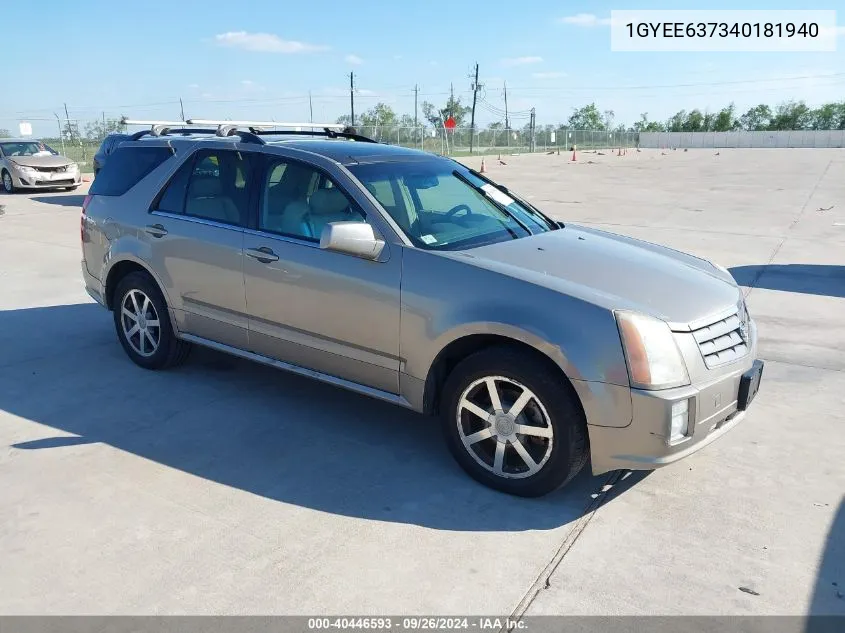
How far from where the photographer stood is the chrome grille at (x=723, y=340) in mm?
3521

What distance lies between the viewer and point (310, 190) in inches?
177

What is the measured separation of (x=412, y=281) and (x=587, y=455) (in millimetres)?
1266

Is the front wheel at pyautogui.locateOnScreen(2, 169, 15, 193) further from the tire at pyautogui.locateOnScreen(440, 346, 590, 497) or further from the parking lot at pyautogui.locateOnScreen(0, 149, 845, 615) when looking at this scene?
the tire at pyautogui.locateOnScreen(440, 346, 590, 497)

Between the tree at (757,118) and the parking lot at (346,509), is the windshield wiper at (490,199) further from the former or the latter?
the tree at (757,118)

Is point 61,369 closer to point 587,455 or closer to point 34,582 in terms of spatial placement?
point 34,582

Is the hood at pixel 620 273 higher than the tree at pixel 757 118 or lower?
lower

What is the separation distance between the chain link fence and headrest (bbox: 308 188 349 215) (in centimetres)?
2576

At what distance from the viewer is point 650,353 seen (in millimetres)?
3307

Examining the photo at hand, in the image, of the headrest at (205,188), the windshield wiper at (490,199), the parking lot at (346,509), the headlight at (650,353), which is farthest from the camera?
the headrest at (205,188)

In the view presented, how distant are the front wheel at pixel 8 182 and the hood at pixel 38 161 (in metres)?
0.44

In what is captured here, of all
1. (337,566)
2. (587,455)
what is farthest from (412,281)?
(337,566)

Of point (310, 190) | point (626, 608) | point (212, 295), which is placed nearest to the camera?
point (626, 608)

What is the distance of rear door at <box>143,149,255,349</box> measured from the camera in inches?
188

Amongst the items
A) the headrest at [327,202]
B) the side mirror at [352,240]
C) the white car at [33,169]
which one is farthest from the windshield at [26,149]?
the side mirror at [352,240]
